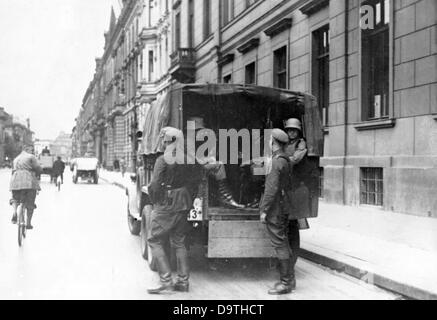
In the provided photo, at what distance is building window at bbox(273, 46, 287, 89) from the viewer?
19.2 m

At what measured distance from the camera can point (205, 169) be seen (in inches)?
285

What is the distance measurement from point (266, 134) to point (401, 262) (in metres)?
3.05

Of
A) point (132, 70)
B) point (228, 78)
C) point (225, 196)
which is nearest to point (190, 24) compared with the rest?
point (228, 78)

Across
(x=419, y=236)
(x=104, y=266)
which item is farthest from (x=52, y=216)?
(x=419, y=236)

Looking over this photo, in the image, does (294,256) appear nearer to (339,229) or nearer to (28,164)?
(339,229)

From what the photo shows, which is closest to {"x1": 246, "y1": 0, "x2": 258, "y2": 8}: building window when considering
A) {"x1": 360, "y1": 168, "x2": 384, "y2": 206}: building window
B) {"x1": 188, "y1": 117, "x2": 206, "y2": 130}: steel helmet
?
{"x1": 360, "y1": 168, "x2": 384, "y2": 206}: building window

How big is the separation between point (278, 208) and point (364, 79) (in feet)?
27.8

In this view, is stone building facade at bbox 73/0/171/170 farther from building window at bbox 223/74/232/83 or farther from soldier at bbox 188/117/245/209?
soldier at bbox 188/117/245/209

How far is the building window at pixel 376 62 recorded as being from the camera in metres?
13.1

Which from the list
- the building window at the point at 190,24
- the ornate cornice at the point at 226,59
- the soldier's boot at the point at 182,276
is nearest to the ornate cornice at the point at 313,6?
the ornate cornice at the point at 226,59

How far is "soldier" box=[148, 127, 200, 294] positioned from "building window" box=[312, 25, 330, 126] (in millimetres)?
10181

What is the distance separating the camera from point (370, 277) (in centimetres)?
667

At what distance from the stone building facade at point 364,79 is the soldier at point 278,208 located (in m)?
Answer: 5.74

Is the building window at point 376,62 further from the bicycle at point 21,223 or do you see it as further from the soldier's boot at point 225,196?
the bicycle at point 21,223
